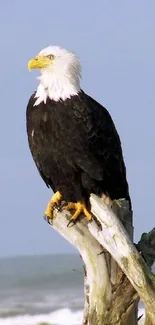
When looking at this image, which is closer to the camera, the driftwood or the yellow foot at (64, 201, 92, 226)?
the driftwood

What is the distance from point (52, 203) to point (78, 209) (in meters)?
0.31

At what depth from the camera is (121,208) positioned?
19.8 ft

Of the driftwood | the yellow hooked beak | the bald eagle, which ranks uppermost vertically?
the yellow hooked beak

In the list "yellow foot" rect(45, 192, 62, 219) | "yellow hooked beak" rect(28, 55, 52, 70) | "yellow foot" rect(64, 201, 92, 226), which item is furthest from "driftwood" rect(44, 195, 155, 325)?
"yellow hooked beak" rect(28, 55, 52, 70)

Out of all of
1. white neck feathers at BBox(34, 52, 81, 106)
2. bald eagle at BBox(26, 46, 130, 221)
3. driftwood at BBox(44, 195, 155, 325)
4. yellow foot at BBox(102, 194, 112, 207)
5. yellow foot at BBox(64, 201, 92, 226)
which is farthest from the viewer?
white neck feathers at BBox(34, 52, 81, 106)

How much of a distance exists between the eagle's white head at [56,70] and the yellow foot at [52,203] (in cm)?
86

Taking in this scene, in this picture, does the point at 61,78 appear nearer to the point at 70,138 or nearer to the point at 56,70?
the point at 56,70

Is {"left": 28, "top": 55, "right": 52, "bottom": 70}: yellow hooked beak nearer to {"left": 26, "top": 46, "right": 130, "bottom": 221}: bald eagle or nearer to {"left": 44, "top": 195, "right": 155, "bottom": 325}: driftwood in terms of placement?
{"left": 26, "top": 46, "right": 130, "bottom": 221}: bald eagle

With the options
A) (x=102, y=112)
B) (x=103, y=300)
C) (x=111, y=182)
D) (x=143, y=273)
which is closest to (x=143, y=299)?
(x=143, y=273)

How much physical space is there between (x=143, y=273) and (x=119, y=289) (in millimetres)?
527

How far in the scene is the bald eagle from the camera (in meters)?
6.50

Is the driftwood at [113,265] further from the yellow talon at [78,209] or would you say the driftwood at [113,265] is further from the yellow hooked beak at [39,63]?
the yellow hooked beak at [39,63]

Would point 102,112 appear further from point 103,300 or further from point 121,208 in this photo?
point 103,300

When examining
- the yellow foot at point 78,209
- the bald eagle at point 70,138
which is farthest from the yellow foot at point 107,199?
the yellow foot at point 78,209
